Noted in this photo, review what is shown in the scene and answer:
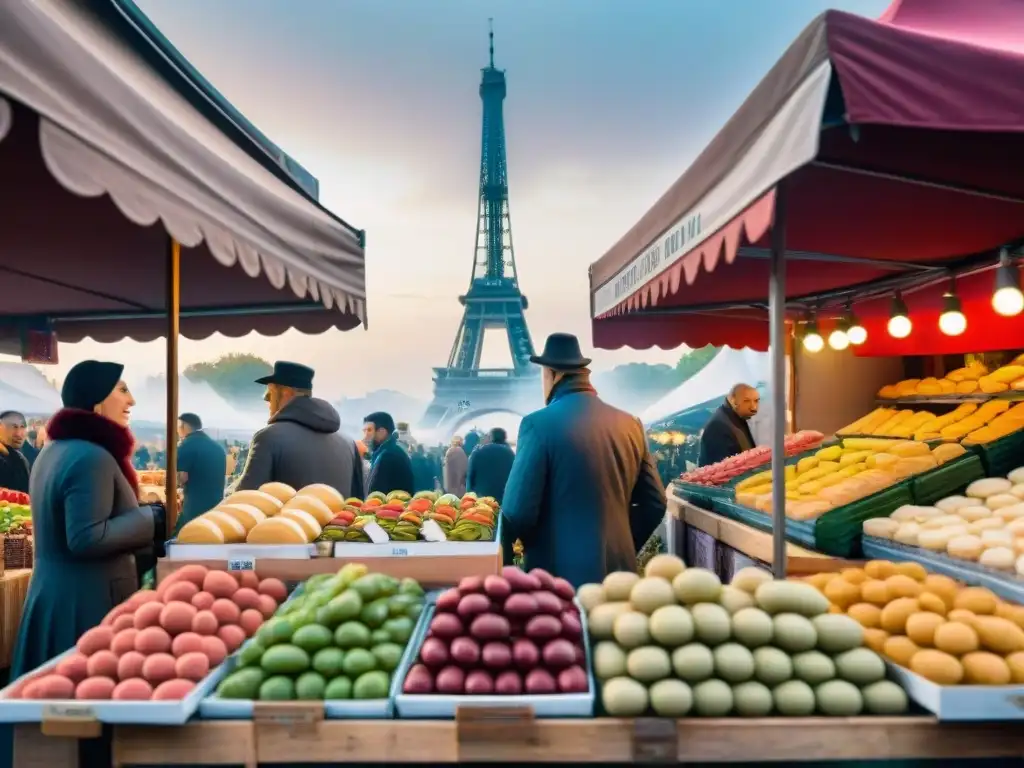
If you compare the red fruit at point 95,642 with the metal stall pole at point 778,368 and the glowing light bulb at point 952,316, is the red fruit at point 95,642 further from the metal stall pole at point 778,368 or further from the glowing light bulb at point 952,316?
the glowing light bulb at point 952,316

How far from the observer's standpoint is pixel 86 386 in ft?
9.98

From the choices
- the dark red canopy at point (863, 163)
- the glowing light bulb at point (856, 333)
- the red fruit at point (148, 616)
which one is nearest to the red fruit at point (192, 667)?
the red fruit at point (148, 616)

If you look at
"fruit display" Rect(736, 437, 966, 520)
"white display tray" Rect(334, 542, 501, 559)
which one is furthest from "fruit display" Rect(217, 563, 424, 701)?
"fruit display" Rect(736, 437, 966, 520)

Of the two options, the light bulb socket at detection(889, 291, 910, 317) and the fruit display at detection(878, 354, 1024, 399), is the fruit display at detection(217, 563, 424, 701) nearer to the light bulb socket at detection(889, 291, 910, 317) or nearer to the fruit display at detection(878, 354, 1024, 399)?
the light bulb socket at detection(889, 291, 910, 317)

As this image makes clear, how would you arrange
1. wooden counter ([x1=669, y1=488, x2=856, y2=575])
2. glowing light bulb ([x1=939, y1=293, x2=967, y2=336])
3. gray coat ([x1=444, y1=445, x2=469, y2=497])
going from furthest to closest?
gray coat ([x1=444, y1=445, x2=469, y2=497]) → glowing light bulb ([x1=939, y1=293, x2=967, y2=336]) → wooden counter ([x1=669, y1=488, x2=856, y2=575])

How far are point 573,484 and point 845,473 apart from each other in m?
1.47

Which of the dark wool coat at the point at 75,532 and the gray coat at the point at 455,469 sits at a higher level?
the dark wool coat at the point at 75,532

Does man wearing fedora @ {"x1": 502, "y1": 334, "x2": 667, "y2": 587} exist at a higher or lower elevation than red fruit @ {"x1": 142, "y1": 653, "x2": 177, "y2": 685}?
higher

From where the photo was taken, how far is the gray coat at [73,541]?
284 cm

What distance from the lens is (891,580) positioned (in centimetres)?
235

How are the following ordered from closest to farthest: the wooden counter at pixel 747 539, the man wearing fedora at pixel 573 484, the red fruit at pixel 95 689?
the red fruit at pixel 95 689 → the wooden counter at pixel 747 539 → the man wearing fedora at pixel 573 484

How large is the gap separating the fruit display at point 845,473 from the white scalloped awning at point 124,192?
2.44 m

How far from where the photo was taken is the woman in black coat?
2846 millimetres

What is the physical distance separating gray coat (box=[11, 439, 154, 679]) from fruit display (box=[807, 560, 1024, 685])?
102 inches
